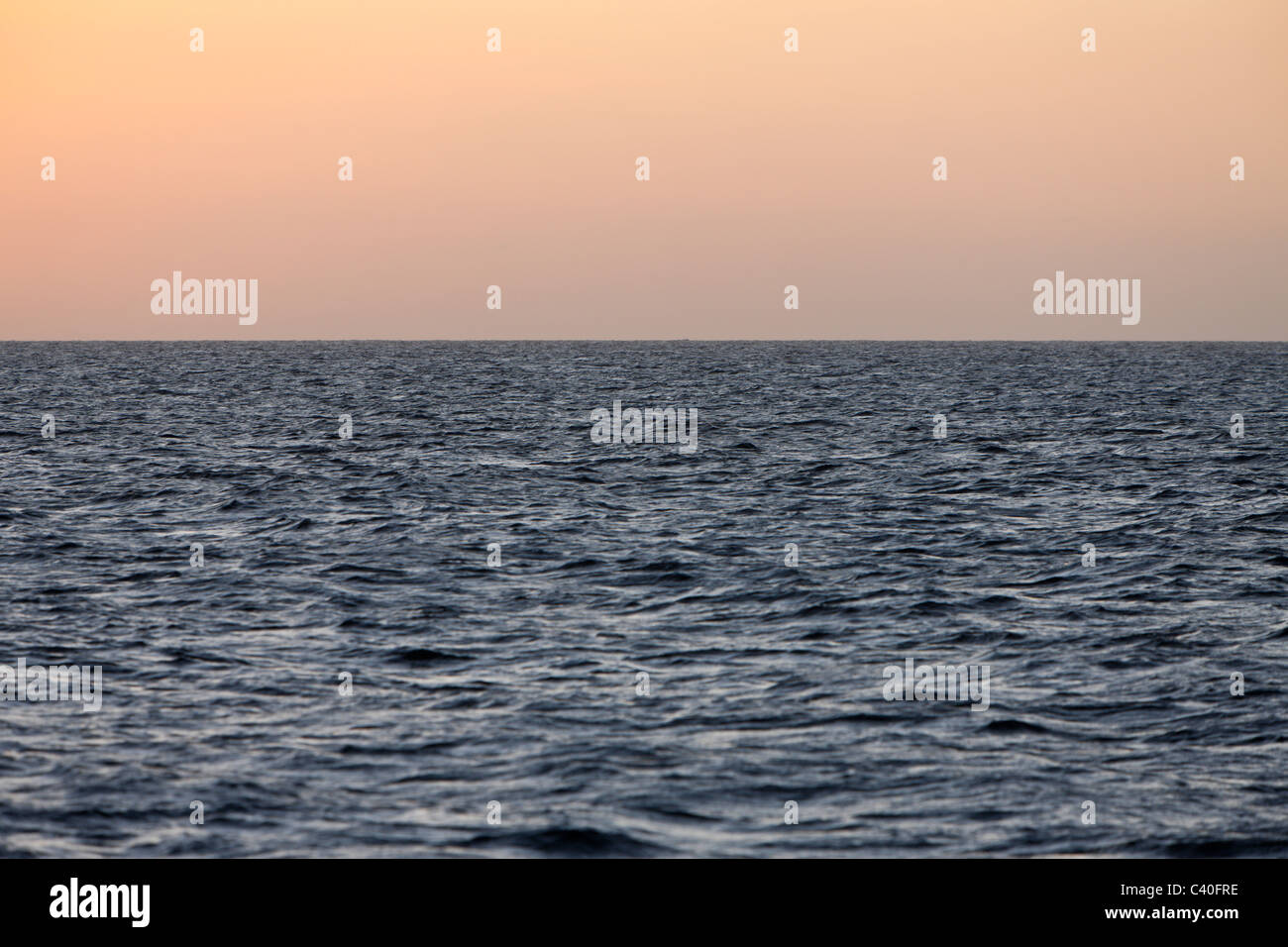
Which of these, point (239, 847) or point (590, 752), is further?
point (590, 752)

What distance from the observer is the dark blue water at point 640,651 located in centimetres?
1177

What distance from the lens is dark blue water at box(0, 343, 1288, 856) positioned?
11773 mm

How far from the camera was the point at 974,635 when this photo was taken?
61.7 feet

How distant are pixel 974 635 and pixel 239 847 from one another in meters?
10.9

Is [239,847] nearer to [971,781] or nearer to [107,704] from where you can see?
[107,704]

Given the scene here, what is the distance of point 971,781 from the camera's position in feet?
41.6

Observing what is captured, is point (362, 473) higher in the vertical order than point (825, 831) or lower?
higher

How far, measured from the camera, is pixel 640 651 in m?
17.9

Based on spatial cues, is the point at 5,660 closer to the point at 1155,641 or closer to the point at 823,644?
the point at 823,644
